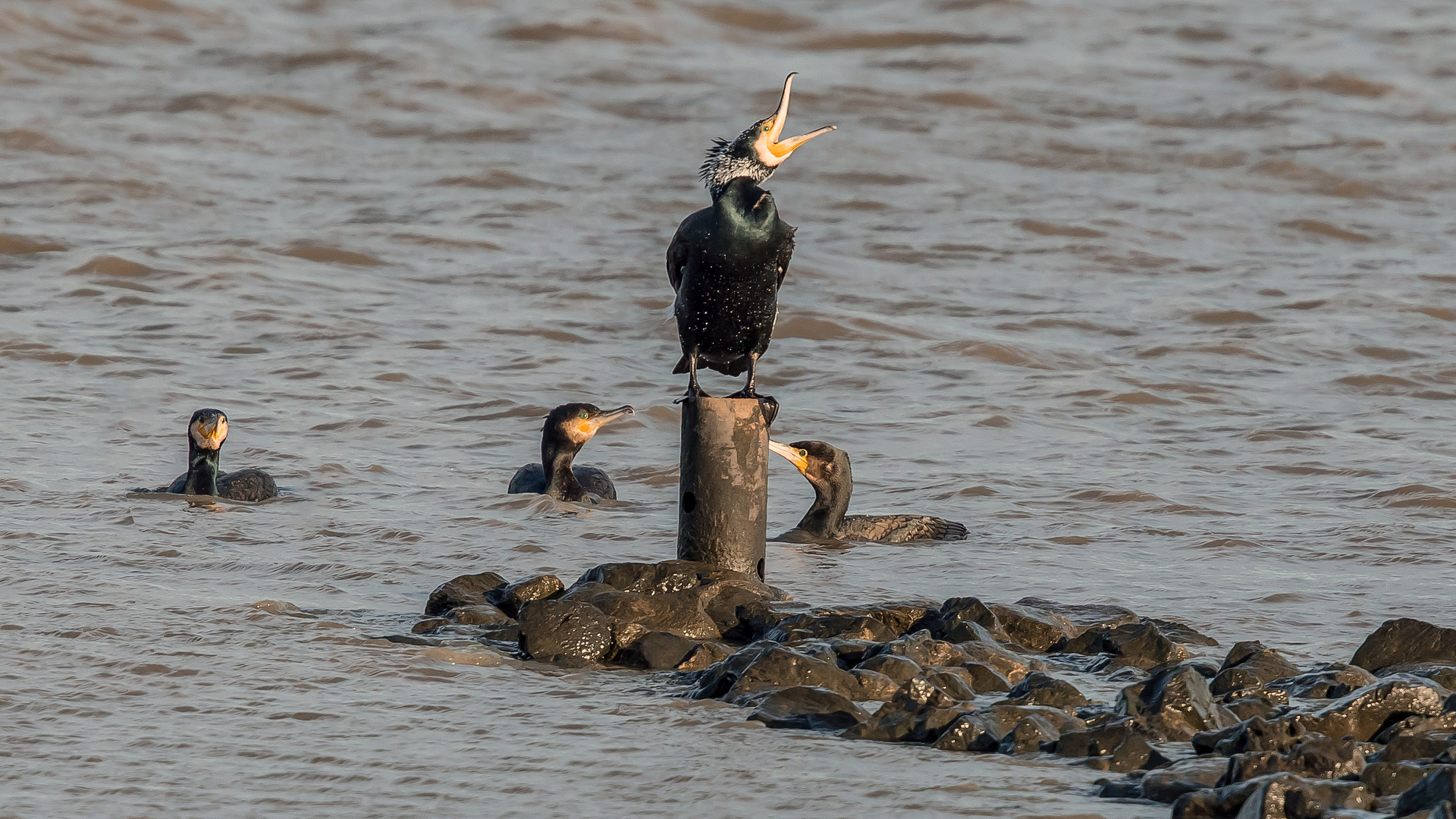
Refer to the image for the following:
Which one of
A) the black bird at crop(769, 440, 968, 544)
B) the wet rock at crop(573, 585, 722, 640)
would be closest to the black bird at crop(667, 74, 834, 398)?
the wet rock at crop(573, 585, 722, 640)

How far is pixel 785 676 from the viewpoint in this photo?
5.40 meters

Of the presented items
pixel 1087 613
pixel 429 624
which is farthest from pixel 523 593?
pixel 1087 613

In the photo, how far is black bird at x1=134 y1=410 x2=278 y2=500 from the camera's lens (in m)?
9.00

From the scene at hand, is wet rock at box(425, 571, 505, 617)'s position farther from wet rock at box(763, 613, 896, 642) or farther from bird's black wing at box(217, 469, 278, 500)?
bird's black wing at box(217, 469, 278, 500)

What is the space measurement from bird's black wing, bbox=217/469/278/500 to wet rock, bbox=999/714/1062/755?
5.13m

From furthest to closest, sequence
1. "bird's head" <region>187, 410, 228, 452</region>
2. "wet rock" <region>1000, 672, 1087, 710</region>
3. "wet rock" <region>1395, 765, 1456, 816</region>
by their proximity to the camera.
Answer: "bird's head" <region>187, 410, 228, 452</region> < "wet rock" <region>1000, 672, 1087, 710</region> < "wet rock" <region>1395, 765, 1456, 816</region>

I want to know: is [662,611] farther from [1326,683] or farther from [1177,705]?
[1326,683]

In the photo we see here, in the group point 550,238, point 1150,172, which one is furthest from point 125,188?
point 1150,172

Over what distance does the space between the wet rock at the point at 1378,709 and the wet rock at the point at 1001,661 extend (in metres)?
1.00

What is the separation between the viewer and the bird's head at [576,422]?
31.6 ft

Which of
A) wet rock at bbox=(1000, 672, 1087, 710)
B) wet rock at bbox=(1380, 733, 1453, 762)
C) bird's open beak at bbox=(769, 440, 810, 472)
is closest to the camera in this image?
wet rock at bbox=(1380, 733, 1453, 762)

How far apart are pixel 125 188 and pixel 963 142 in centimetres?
904

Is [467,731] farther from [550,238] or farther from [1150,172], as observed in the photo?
[1150,172]

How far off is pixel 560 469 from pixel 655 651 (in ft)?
12.1
